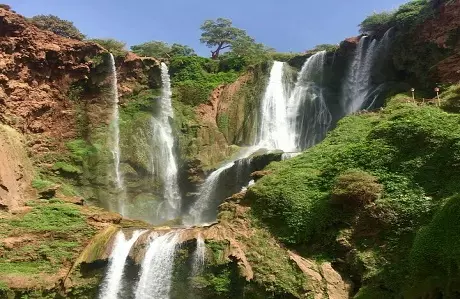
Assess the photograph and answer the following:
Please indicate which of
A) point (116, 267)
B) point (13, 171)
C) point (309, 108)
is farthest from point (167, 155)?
point (116, 267)

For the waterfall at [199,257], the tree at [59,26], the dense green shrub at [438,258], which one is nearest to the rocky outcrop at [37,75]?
the tree at [59,26]

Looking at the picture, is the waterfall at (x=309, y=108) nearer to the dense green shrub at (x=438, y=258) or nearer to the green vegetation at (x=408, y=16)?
the green vegetation at (x=408, y=16)

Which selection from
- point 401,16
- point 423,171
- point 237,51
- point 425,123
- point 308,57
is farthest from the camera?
point 237,51

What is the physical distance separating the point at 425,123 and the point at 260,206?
20.5 feet

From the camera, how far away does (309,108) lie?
32.3 metres

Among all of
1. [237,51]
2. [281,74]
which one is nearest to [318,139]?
[281,74]

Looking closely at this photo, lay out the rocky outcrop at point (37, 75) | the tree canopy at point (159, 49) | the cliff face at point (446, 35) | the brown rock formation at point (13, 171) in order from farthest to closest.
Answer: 1. the tree canopy at point (159, 49)
2. the rocky outcrop at point (37, 75)
3. the cliff face at point (446, 35)
4. the brown rock formation at point (13, 171)

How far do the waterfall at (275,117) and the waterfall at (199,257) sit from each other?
1621cm

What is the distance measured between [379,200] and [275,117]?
1882 centimetres

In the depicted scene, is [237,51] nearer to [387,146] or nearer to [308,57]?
[308,57]

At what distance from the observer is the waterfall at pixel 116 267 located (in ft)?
51.5

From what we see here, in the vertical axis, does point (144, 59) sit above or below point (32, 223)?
above

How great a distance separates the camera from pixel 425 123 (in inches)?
624

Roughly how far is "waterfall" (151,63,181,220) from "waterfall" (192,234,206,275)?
1120 cm
